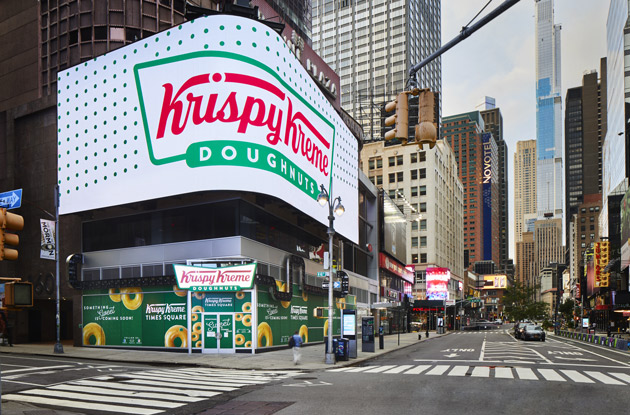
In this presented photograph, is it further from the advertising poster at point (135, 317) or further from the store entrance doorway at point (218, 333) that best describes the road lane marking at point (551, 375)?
the advertising poster at point (135, 317)

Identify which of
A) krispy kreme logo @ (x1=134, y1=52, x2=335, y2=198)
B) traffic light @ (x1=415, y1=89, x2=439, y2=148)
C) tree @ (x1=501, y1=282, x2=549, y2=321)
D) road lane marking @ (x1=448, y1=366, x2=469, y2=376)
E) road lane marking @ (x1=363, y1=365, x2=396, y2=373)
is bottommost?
tree @ (x1=501, y1=282, x2=549, y2=321)

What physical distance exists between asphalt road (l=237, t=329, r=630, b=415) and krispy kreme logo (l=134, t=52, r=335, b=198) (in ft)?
47.4

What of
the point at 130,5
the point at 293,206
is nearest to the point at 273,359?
the point at 293,206

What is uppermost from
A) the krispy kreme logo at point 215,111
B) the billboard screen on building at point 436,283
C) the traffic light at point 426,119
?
the krispy kreme logo at point 215,111

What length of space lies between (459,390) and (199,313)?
61.9ft

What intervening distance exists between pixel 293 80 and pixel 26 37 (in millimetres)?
25911

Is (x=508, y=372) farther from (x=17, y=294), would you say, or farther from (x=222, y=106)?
(x=222, y=106)

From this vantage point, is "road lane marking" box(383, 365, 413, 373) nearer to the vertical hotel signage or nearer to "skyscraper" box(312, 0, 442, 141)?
the vertical hotel signage

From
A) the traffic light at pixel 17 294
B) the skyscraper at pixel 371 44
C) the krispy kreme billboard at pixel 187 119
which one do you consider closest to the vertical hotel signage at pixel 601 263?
the krispy kreme billboard at pixel 187 119

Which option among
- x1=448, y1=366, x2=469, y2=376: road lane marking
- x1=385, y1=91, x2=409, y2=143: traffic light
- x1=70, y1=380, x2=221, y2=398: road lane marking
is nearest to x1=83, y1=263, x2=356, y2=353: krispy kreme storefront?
x1=448, y1=366, x2=469, y2=376: road lane marking

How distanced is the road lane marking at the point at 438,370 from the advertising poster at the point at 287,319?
1163cm

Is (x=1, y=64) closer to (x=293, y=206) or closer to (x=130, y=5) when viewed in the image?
(x=130, y=5)

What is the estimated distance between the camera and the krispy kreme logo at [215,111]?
32.3 meters

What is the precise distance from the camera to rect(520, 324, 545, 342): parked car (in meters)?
51.0
